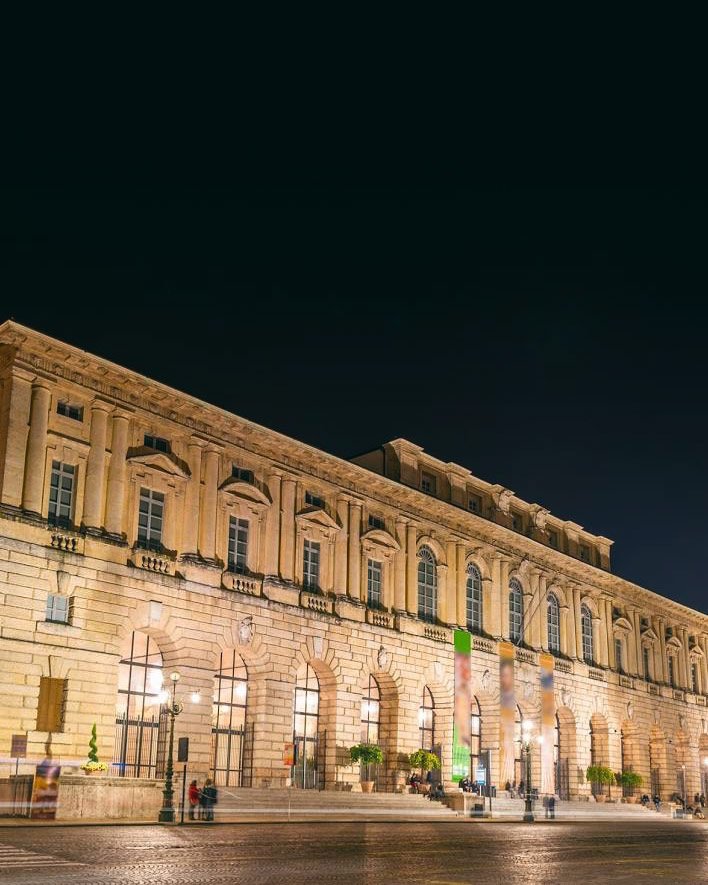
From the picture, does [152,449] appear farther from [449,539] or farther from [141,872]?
[141,872]

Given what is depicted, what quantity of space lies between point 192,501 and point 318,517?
7.35 meters

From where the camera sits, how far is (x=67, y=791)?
27.8m

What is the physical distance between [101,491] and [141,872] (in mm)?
22631

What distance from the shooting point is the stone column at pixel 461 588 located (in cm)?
5347

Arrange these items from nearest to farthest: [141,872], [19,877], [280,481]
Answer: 1. [19,877]
2. [141,872]
3. [280,481]

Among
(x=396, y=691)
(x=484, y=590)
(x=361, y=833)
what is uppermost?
(x=484, y=590)

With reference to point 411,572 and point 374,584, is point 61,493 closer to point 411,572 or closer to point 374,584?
point 374,584

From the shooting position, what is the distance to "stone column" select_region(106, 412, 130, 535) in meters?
37.3

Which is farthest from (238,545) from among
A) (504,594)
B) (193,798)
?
(504,594)

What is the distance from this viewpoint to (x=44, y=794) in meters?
27.4

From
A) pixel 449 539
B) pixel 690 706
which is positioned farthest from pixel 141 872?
pixel 690 706

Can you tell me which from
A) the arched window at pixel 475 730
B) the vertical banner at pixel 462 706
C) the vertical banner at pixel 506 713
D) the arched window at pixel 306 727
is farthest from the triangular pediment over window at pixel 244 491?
the vertical banner at pixel 506 713

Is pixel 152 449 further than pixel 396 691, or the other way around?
pixel 396 691

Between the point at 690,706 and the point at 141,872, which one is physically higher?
the point at 690,706
